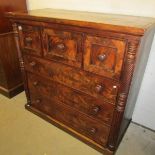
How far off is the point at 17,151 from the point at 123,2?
5.31 feet

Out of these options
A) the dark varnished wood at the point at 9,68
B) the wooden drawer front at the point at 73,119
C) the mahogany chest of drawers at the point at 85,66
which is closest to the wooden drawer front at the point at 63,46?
the mahogany chest of drawers at the point at 85,66

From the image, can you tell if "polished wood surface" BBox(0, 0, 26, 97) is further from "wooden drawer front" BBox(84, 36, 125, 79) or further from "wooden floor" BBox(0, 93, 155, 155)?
"wooden drawer front" BBox(84, 36, 125, 79)

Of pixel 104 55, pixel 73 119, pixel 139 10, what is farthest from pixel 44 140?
pixel 139 10

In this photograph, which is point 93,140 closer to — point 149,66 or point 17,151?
point 17,151

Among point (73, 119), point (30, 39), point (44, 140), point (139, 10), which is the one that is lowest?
point (44, 140)

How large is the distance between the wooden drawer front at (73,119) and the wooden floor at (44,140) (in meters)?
0.13

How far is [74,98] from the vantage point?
1.39 m

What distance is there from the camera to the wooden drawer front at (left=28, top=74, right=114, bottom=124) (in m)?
1.26

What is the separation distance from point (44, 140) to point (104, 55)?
1.07 meters

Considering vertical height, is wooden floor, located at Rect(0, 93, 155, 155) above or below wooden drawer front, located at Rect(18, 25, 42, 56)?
below

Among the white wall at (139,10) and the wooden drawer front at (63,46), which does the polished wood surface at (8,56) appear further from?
the wooden drawer front at (63,46)

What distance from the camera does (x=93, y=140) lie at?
150 centimetres

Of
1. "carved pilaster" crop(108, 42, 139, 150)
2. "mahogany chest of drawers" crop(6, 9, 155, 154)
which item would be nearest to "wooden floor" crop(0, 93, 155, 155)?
"mahogany chest of drawers" crop(6, 9, 155, 154)

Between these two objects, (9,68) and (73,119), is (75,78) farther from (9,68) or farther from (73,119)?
(9,68)
